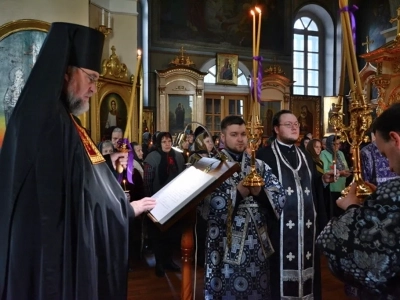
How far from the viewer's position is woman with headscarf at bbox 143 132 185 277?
15.0 feet

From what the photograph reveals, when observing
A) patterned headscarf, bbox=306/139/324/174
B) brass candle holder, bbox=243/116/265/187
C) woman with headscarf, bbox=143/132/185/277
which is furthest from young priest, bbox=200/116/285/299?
patterned headscarf, bbox=306/139/324/174

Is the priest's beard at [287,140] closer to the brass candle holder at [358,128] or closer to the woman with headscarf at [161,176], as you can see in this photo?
the brass candle holder at [358,128]

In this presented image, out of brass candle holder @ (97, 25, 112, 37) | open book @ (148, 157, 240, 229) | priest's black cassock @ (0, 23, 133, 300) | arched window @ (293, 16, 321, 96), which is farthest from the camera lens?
arched window @ (293, 16, 321, 96)

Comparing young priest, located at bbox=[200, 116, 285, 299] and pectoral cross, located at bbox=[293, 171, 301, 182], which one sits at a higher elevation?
pectoral cross, located at bbox=[293, 171, 301, 182]

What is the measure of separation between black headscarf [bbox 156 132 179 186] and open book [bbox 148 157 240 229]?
2378mm

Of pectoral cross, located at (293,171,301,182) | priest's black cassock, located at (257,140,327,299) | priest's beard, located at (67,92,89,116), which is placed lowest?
priest's black cassock, located at (257,140,327,299)

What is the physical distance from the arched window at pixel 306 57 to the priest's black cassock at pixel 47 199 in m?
13.3

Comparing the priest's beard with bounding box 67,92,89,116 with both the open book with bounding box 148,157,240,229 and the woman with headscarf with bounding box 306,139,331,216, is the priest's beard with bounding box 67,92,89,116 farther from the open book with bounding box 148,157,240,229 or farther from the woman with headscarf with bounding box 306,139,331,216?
the woman with headscarf with bounding box 306,139,331,216

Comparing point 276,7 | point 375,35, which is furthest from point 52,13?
point 375,35

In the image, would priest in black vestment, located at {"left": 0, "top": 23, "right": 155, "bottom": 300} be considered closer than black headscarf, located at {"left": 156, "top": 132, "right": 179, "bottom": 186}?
Yes

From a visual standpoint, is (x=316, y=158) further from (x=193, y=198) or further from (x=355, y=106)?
(x=355, y=106)

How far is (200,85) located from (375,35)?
19.7 ft

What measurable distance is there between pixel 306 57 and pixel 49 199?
46.3 feet

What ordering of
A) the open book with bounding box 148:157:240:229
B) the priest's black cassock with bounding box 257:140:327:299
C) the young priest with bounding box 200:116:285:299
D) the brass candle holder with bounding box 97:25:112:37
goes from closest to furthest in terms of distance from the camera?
the open book with bounding box 148:157:240:229
the young priest with bounding box 200:116:285:299
the priest's black cassock with bounding box 257:140:327:299
the brass candle holder with bounding box 97:25:112:37
